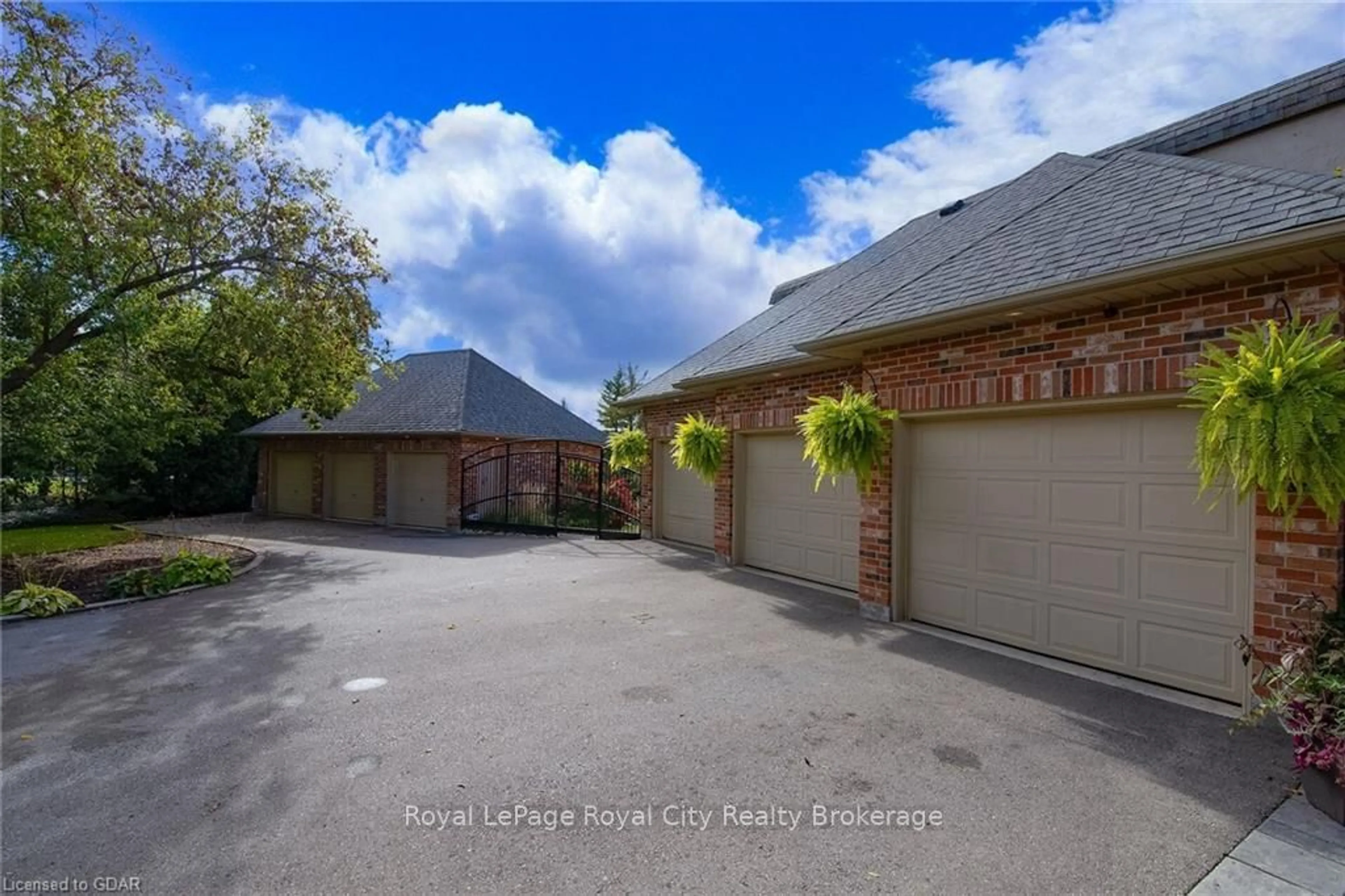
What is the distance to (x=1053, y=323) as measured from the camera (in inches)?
213

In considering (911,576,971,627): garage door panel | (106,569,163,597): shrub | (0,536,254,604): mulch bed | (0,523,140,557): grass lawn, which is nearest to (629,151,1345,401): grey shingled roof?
(911,576,971,627): garage door panel

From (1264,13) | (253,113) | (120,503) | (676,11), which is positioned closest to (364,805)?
(676,11)

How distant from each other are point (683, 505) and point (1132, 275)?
8.85 meters

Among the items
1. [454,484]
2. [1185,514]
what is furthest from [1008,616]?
[454,484]

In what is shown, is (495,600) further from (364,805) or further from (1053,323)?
(1053,323)

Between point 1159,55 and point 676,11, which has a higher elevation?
point 676,11

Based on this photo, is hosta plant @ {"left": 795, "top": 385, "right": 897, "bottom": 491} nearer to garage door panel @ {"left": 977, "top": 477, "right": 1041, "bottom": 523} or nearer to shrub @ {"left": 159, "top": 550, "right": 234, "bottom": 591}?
garage door panel @ {"left": 977, "top": 477, "right": 1041, "bottom": 523}

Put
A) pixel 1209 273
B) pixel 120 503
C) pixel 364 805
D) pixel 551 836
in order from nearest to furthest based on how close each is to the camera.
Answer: pixel 551 836, pixel 364 805, pixel 1209 273, pixel 120 503

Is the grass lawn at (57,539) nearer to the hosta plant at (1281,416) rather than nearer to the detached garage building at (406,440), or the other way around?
the detached garage building at (406,440)

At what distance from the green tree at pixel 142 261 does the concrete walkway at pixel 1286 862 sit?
11.5 m

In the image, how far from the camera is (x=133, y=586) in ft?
27.5

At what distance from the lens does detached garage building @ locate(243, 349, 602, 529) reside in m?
16.9

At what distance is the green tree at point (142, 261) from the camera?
7805 mm

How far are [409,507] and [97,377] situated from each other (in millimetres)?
7629
